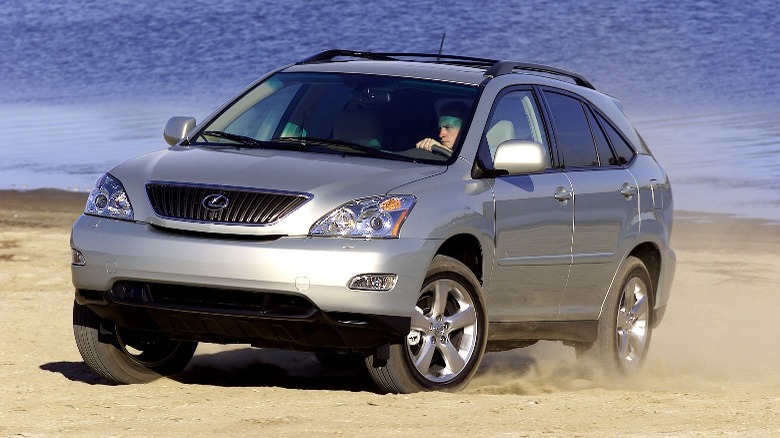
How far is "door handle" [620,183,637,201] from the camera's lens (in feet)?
32.1

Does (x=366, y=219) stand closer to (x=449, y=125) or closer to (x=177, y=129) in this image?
(x=449, y=125)

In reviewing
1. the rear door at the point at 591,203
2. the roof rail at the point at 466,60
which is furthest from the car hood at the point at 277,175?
the rear door at the point at 591,203

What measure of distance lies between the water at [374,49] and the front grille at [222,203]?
458 inches

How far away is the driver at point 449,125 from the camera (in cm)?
862

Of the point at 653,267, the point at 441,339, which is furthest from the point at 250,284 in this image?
the point at 653,267

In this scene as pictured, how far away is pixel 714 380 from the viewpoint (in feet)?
33.1

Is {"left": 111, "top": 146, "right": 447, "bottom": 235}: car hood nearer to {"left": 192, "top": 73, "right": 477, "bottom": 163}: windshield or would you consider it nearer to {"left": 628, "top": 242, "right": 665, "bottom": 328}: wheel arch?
{"left": 192, "top": 73, "right": 477, "bottom": 163}: windshield

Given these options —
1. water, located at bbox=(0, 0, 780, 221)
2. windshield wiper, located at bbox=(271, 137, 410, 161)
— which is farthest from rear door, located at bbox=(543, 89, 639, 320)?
water, located at bbox=(0, 0, 780, 221)

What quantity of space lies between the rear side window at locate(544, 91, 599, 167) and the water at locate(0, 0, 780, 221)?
908cm

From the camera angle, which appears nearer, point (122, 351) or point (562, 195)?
point (122, 351)

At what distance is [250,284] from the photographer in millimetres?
7652

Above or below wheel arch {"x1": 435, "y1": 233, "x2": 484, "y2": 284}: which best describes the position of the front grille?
above

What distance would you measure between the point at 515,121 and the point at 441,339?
4.95ft

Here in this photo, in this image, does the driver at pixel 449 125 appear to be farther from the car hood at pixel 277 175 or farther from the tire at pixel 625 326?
the tire at pixel 625 326
